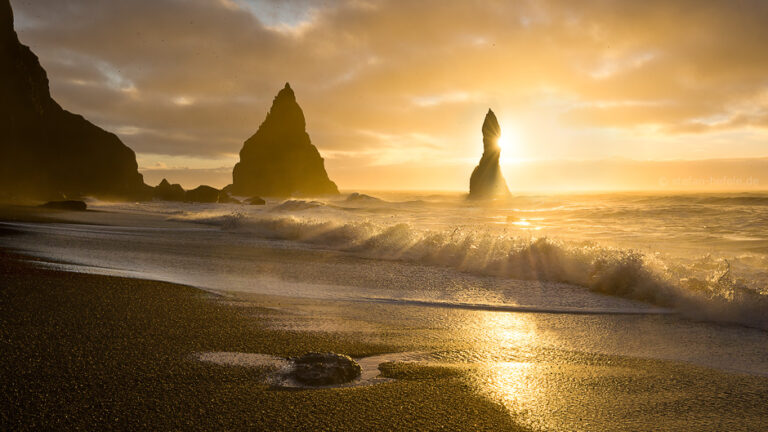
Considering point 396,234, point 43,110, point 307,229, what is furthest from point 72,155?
point 396,234

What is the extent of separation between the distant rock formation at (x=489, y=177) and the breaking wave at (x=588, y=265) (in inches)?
3072

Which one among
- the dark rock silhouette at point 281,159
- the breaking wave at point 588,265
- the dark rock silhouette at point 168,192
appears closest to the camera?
the breaking wave at point 588,265

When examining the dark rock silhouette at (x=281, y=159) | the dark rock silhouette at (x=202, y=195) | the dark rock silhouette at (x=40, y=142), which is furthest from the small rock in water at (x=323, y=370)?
the dark rock silhouette at (x=281, y=159)

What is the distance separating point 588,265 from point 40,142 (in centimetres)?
5548

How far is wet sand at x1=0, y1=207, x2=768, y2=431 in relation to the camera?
2920 millimetres

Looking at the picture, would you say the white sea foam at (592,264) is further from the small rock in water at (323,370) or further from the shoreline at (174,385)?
the small rock in water at (323,370)

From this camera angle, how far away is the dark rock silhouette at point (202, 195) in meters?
62.0

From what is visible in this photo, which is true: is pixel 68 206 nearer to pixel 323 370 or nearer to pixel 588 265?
pixel 588 265

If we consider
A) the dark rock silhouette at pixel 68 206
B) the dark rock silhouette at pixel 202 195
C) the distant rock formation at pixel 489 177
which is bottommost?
the dark rock silhouette at pixel 68 206

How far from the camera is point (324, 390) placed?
11.1ft

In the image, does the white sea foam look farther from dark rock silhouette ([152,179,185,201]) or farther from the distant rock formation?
the distant rock formation

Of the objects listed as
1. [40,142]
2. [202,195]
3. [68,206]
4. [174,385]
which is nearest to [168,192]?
[202,195]

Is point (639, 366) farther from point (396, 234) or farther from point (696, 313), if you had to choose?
point (396, 234)

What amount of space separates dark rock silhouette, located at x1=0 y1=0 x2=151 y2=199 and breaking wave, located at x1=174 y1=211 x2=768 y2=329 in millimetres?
40653
